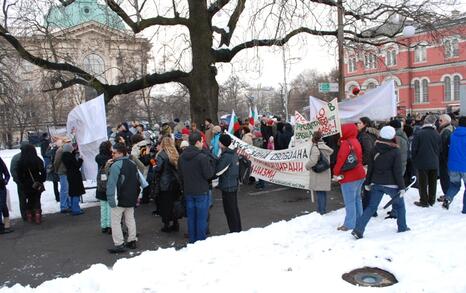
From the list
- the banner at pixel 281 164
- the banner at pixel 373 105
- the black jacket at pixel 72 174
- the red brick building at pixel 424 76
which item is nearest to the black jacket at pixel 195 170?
the banner at pixel 281 164

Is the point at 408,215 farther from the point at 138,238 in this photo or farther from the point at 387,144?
the point at 138,238

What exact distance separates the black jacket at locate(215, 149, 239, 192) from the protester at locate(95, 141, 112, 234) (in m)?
1.90

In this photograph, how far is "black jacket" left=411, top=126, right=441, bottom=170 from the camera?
28.6ft

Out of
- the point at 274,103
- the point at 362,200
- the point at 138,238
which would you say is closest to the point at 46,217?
the point at 138,238

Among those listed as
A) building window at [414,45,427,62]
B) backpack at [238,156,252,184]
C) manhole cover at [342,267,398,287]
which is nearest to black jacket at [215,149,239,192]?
backpack at [238,156,252,184]

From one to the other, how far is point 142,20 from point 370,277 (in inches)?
439

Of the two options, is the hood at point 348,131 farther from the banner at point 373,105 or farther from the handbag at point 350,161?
the banner at point 373,105

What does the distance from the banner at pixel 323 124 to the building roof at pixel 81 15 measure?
7.09 metres

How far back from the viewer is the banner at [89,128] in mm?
10203

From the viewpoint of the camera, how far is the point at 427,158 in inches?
344

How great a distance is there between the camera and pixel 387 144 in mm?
6766

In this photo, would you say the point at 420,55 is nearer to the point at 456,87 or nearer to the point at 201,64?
the point at 456,87

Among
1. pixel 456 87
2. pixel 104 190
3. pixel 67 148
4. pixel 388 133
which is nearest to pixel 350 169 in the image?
pixel 388 133

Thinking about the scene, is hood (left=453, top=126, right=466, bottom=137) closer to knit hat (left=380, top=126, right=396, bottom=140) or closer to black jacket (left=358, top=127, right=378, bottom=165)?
black jacket (left=358, top=127, right=378, bottom=165)
